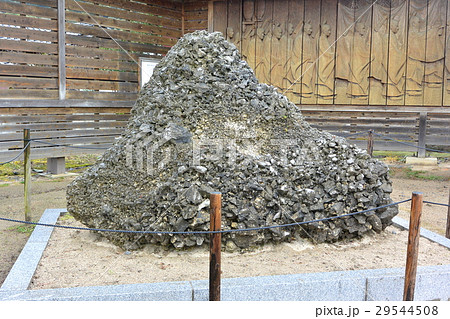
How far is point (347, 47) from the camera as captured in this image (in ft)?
31.0

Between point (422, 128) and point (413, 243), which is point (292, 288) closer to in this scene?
point (413, 243)

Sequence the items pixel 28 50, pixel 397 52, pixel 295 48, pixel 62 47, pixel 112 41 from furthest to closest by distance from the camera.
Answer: pixel 295 48
pixel 112 41
pixel 397 52
pixel 62 47
pixel 28 50

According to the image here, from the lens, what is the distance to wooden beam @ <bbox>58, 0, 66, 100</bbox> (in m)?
8.42

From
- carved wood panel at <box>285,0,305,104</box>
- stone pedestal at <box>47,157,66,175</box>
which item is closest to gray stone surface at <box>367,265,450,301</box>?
carved wood panel at <box>285,0,305,104</box>

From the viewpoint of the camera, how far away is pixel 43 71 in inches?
326

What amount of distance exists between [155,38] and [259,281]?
805cm

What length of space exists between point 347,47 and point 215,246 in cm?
771

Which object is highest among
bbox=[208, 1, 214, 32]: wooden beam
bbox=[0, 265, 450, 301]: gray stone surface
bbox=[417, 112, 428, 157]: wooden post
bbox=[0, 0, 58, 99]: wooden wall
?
bbox=[208, 1, 214, 32]: wooden beam

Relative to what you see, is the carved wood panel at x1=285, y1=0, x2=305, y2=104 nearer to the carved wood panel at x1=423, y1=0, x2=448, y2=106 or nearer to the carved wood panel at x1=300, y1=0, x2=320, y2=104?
the carved wood panel at x1=300, y1=0, x2=320, y2=104

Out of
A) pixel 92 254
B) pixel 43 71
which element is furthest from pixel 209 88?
pixel 43 71

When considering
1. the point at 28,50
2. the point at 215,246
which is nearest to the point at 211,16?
the point at 28,50

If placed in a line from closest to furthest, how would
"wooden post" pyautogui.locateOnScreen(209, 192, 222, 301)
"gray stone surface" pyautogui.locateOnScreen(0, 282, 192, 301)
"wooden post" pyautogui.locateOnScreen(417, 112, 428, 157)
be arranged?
"wooden post" pyautogui.locateOnScreen(209, 192, 222, 301) → "gray stone surface" pyautogui.locateOnScreen(0, 282, 192, 301) → "wooden post" pyautogui.locateOnScreen(417, 112, 428, 157)

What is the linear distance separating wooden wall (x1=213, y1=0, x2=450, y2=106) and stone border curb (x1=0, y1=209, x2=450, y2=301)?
6.34 m

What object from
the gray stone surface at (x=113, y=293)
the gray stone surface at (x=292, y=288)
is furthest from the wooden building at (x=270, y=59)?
the gray stone surface at (x=292, y=288)
